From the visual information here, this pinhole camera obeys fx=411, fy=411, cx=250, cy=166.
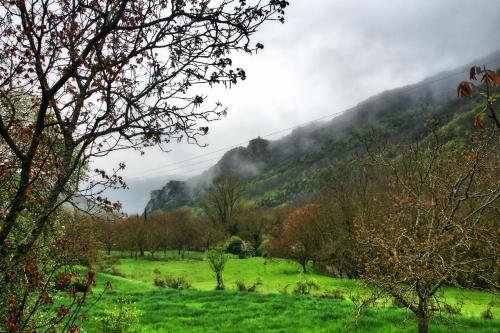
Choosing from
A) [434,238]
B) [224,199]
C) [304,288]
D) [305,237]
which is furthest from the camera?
[224,199]

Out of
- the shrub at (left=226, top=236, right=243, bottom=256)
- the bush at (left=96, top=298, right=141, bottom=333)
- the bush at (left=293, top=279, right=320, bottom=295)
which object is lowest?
the shrub at (left=226, top=236, right=243, bottom=256)

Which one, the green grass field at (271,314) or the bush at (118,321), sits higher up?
the bush at (118,321)

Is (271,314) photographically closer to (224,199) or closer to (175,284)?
(175,284)

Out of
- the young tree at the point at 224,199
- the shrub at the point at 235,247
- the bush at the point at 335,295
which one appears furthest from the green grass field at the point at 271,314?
the young tree at the point at 224,199

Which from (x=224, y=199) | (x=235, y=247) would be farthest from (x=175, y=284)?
(x=224, y=199)

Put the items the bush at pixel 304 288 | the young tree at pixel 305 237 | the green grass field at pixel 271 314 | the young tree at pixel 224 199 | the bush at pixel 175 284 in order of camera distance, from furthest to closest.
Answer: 1. the young tree at pixel 224 199
2. the young tree at pixel 305 237
3. the bush at pixel 175 284
4. the bush at pixel 304 288
5. the green grass field at pixel 271 314

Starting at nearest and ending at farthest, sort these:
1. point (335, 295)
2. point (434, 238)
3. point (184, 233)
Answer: point (434, 238) < point (335, 295) < point (184, 233)

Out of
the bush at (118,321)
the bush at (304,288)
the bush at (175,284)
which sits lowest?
the bush at (304,288)

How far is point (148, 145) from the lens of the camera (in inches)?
215

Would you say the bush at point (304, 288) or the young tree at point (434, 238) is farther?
the bush at point (304, 288)

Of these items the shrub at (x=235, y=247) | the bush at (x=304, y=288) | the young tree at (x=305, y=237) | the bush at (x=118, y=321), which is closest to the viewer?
the bush at (x=118, y=321)

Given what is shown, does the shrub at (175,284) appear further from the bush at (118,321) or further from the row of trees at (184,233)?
the row of trees at (184,233)

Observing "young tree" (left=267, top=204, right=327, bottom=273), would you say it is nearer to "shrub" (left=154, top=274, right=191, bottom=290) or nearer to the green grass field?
the green grass field

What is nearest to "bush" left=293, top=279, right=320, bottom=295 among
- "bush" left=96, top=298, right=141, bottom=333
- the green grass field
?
the green grass field
